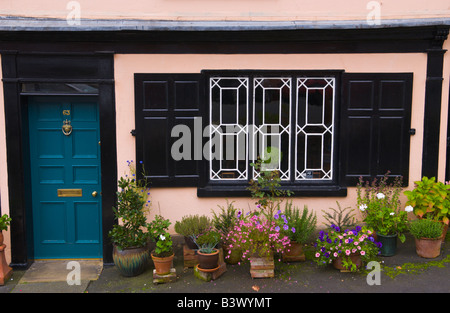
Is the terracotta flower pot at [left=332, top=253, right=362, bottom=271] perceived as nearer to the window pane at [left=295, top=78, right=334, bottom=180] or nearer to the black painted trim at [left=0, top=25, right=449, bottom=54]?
the window pane at [left=295, top=78, right=334, bottom=180]

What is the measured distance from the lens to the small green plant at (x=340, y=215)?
623cm

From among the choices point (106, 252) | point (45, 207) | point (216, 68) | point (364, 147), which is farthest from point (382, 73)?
point (45, 207)

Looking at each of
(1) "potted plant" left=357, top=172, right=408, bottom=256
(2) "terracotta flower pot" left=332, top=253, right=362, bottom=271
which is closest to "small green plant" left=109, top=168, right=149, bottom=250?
(2) "terracotta flower pot" left=332, top=253, right=362, bottom=271

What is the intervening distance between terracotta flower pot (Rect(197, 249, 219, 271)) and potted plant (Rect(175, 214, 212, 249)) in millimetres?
407

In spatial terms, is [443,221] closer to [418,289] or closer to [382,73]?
[418,289]

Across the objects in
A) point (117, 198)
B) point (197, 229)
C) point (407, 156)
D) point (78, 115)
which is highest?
point (78, 115)

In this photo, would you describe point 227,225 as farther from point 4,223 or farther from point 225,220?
point 4,223

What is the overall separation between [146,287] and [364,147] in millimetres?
3949

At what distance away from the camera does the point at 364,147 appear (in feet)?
21.0

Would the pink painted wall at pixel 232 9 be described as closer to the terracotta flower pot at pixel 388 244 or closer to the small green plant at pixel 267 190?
the small green plant at pixel 267 190

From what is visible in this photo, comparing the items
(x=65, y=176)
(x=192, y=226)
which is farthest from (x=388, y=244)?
(x=65, y=176)

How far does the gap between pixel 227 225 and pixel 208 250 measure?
2.26 feet

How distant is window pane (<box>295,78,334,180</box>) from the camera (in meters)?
6.38
